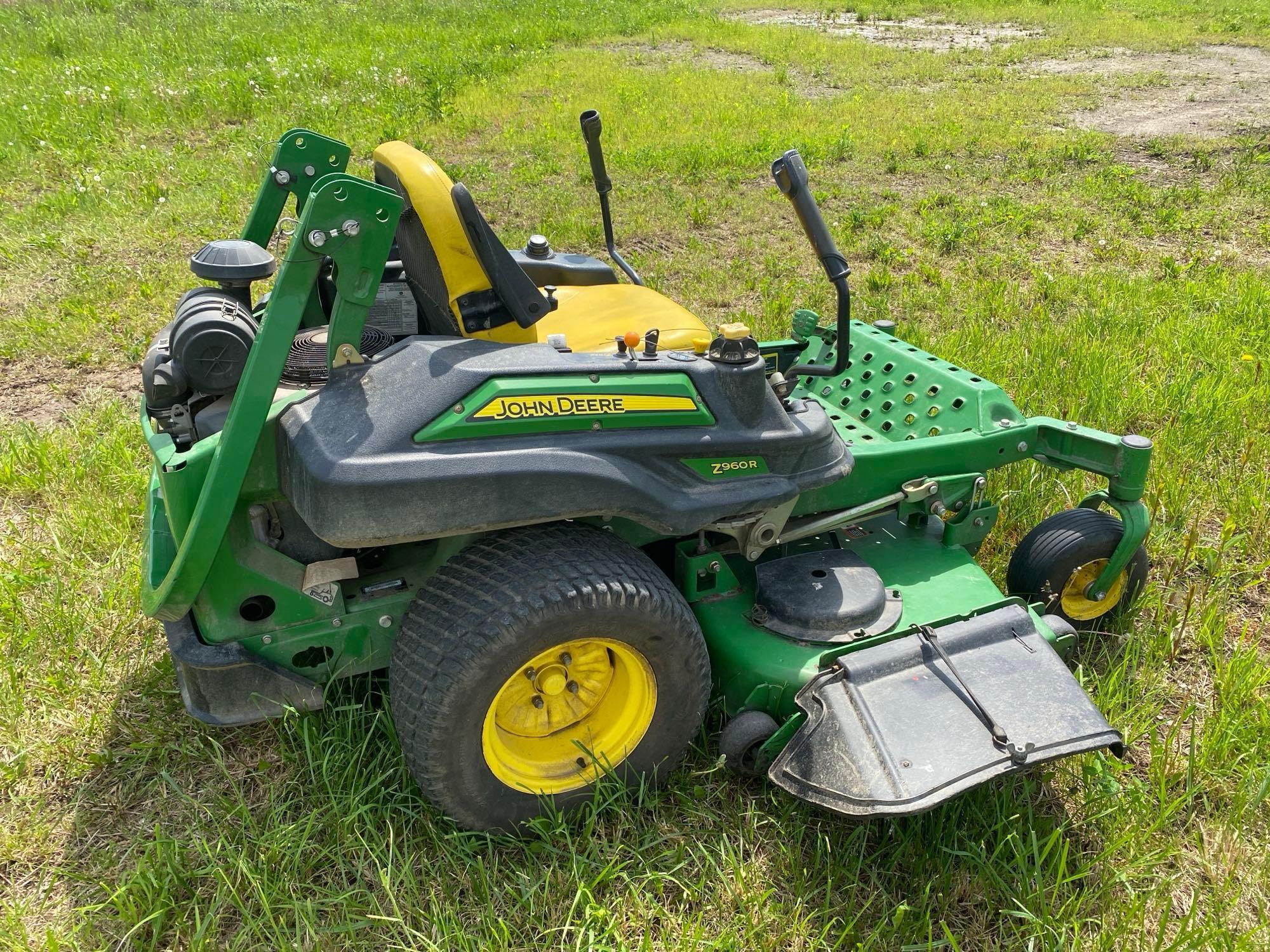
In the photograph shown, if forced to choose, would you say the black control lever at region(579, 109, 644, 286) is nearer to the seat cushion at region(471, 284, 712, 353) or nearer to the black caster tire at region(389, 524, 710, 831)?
the seat cushion at region(471, 284, 712, 353)

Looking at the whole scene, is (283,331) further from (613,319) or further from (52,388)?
(52,388)

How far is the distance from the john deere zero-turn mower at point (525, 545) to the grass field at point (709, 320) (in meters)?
0.27

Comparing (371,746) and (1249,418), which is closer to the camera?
(371,746)

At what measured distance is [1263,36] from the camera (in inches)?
577

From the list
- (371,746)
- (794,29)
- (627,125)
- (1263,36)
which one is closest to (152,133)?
(627,125)

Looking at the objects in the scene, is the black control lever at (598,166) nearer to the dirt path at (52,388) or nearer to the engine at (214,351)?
the engine at (214,351)

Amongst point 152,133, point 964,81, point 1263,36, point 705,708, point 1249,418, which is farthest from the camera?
point 1263,36

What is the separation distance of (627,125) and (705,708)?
7.78 m

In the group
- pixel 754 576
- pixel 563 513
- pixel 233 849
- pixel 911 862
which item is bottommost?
pixel 911 862

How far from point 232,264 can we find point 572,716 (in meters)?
1.49

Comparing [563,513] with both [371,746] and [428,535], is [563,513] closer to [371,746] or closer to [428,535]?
[428,535]

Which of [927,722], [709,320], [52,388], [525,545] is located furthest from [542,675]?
[52,388]

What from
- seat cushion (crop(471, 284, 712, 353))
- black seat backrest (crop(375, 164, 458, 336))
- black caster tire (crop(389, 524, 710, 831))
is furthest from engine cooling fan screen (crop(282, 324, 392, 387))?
black caster tire (crop(389, 524, 710, 831))

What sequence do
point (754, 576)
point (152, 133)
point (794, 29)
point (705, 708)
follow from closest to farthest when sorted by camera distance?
point (705, 708)
point (754, 576)
point (152, 133)
point (794, 29)
